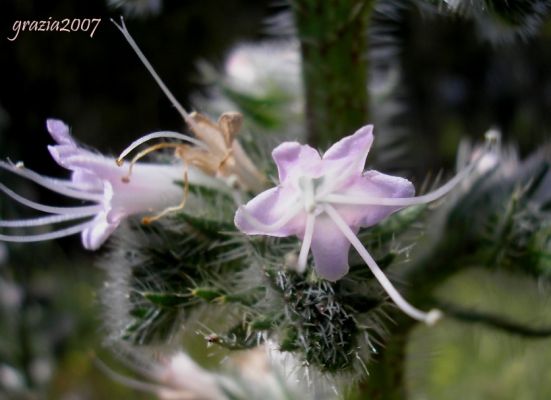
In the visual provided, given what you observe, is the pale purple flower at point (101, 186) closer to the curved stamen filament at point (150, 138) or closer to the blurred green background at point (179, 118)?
the curved stamen filament at point (150, 138)

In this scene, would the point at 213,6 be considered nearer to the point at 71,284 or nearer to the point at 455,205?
the point at 71,284

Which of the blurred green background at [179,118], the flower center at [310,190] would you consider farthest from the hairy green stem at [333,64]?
the flower center at [310,190]

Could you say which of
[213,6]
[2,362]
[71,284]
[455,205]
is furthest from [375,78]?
[213,6]

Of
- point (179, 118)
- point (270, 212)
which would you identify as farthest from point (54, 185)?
point (179, 118)

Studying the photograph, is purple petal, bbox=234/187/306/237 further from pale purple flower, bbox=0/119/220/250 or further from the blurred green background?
the blurred green background

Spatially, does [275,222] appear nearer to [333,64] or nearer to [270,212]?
[270,212]
